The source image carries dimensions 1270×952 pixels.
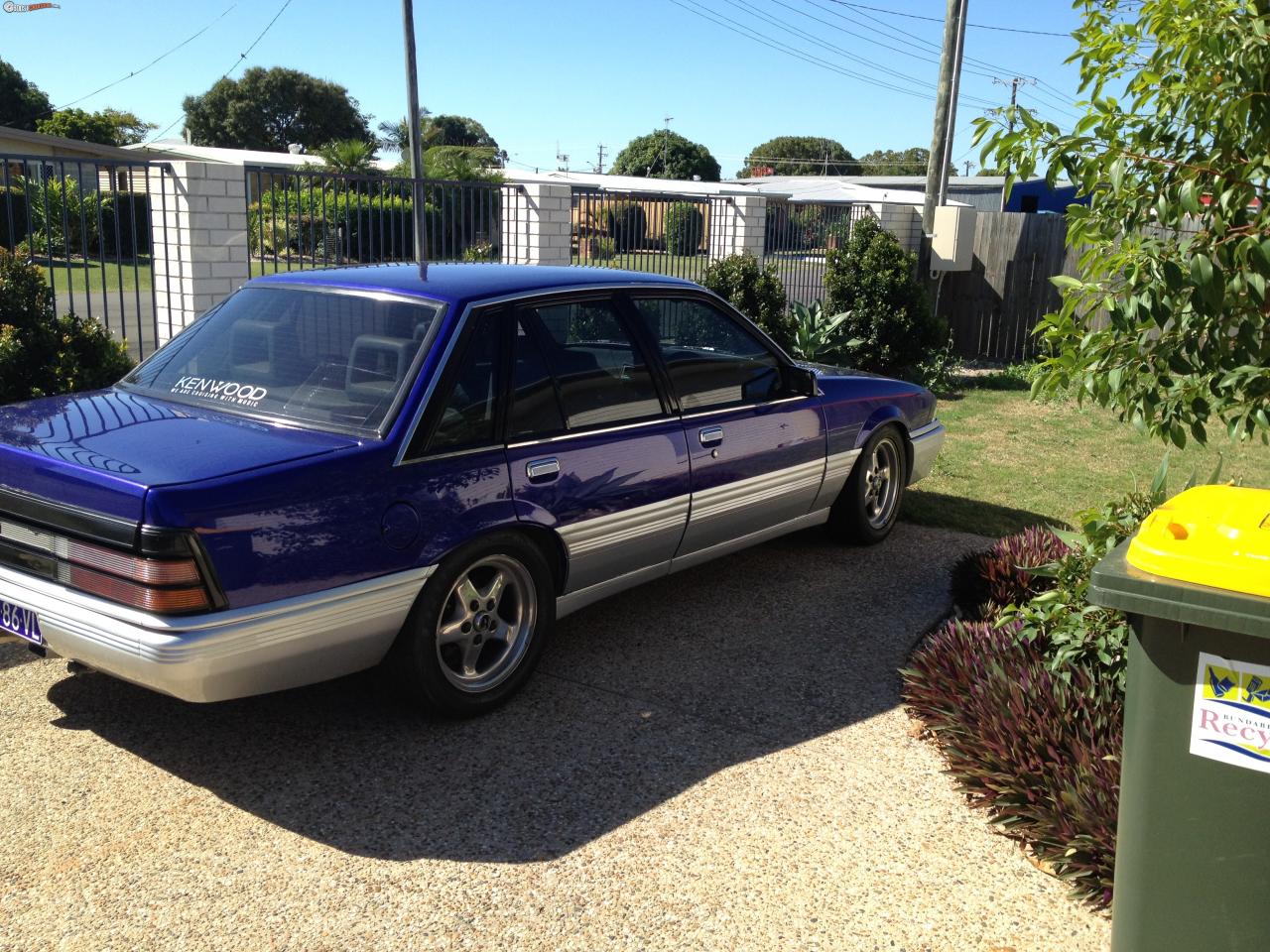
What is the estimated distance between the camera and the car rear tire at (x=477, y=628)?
4191 millimetres

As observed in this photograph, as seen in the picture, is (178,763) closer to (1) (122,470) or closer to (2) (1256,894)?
(1) (122,470)

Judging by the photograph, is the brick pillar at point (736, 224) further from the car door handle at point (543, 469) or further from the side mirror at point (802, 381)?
the car door handle at point (543, 469)

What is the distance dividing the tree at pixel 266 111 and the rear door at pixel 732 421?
250 feet

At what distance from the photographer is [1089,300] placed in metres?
4.04

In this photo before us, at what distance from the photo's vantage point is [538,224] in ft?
39.7

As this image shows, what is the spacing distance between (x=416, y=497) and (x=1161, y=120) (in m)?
2.63

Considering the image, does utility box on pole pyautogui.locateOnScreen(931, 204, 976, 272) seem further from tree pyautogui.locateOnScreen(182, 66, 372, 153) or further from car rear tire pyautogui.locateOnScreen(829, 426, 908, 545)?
tree pyautogui.locateOnScreen(182, 66, 372, 153)

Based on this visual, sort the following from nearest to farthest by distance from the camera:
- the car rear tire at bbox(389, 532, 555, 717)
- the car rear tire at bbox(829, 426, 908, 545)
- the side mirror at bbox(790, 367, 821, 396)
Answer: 1. the car rear tire at bbox(389, 532, 555, 717)
2. the side mirror at bbox(790, 367, 821, 396)
3. the car rear tire at bbox(829, 426, 908, 545)

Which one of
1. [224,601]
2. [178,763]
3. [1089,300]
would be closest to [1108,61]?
[1089,300]

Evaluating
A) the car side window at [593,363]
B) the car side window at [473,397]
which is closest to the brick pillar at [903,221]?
the car side window at [593,363]

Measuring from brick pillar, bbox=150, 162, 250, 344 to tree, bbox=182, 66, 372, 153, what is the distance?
7150cm

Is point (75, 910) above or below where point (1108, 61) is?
below

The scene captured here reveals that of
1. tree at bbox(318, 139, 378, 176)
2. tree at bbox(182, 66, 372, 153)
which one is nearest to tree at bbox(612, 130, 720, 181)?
tree at bbox(182, 66, 372, 153)

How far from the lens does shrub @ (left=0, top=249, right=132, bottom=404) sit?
750cm
